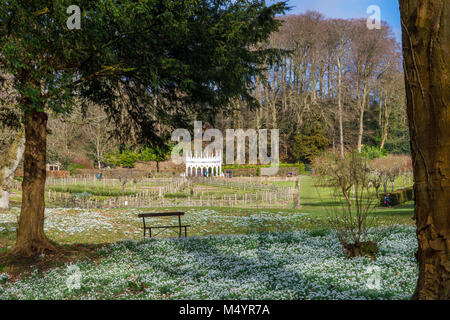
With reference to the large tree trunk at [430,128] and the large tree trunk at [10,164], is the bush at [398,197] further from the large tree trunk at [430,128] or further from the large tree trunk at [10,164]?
the large tree trunk at [430,128]

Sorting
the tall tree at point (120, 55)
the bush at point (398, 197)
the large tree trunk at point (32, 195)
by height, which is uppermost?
the tall tree at point (120, 55)

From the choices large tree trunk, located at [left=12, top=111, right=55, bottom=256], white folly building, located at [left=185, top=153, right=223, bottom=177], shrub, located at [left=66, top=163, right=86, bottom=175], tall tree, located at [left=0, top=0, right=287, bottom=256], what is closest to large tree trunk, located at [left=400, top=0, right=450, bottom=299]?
tall tree, located at [left=0, top=0, right=287, bottom=256]

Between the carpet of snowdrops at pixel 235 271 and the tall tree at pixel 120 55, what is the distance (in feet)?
7.16

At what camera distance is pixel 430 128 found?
2906mm

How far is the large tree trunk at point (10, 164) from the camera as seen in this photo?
51.9 feet

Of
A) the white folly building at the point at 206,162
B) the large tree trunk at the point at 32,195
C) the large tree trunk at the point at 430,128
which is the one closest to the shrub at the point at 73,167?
the white folly building at the point at 206,162

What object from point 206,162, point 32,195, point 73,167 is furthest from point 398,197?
point 73,167

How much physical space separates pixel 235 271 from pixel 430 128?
4264mm

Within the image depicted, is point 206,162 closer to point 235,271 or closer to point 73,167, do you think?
point 73,167

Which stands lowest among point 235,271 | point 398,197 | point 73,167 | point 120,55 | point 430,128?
point 398,197

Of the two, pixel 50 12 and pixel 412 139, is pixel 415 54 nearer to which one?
pixel 412 139

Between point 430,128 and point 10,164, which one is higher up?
point 430,128

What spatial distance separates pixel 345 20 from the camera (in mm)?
44250
